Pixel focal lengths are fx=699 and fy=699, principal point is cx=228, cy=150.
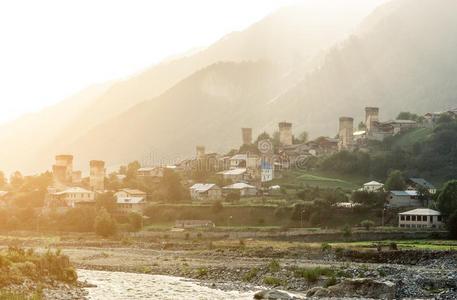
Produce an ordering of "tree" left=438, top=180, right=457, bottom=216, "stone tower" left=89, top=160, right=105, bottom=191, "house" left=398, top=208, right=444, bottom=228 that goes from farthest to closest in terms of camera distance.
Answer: "stone tower" left=89, top=160, right=105, bottom=191 → "house" left=398, top=208, right=444, bottom=228 → "tree" left=438, top=180, right=457, bottom=216

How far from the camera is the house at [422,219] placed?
240ft

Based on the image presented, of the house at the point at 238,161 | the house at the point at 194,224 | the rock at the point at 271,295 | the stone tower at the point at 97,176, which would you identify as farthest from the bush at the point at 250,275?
the house at the point at 238,161

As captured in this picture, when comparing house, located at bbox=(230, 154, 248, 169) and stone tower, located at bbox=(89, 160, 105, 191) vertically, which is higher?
house, located at bbox=(230, 154, 248, 169)

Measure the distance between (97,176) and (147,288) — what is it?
6700 cm

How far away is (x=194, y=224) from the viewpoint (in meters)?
81.0

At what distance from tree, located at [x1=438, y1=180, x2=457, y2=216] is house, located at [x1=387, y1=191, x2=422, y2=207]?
8681 mm

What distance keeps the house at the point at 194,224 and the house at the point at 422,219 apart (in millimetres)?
21311

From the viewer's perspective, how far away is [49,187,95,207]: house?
95000mm

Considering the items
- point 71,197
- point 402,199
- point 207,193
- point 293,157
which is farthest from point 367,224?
point 71,197

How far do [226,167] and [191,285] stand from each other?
73.8m

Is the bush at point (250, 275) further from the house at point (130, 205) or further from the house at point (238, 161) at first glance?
the house at point (238, 161)

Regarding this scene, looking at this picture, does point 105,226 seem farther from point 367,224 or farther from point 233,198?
point 367,224

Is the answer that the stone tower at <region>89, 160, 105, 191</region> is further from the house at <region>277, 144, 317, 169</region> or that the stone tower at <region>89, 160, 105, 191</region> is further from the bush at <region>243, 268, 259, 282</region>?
the bush at <region>243, 268, 259, 282</region>

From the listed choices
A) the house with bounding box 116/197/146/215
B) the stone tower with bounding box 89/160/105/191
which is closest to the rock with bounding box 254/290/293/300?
the house with bounding box 116/197/146/215
